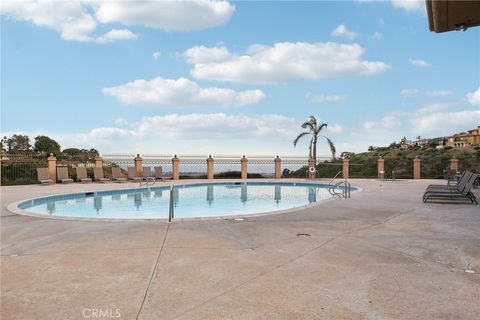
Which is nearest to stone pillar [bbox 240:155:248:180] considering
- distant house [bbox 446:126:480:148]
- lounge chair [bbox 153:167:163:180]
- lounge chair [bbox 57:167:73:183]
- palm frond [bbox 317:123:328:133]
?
lounge chair [bbox 153:167:163:180]

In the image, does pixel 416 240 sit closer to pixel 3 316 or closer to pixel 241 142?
pixel 3 316

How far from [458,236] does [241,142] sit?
2380 cm

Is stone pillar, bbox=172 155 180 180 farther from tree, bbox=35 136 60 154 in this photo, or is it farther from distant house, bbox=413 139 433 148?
distant house, bbox=413 139 433 148

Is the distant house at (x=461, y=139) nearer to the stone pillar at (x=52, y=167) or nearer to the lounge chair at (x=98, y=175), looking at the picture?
the lounge chair at (x=98, y=175)

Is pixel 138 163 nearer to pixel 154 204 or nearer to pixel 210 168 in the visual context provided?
pixel 210 168

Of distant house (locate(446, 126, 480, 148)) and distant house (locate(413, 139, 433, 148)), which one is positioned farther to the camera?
distant house (locate(446, 126, 480, 148))

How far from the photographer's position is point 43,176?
60.6ft

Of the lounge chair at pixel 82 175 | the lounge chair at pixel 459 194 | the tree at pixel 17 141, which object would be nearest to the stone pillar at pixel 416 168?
the lounge chair at pixel 459 194

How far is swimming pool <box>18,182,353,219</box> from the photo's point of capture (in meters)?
10.5

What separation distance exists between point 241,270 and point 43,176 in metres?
17.5

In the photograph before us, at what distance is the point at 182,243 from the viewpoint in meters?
5.64

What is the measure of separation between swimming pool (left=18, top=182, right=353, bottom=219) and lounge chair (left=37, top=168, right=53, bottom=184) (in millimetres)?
5130

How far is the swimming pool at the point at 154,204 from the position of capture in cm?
1055

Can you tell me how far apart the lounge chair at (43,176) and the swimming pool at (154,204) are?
16.8ft
